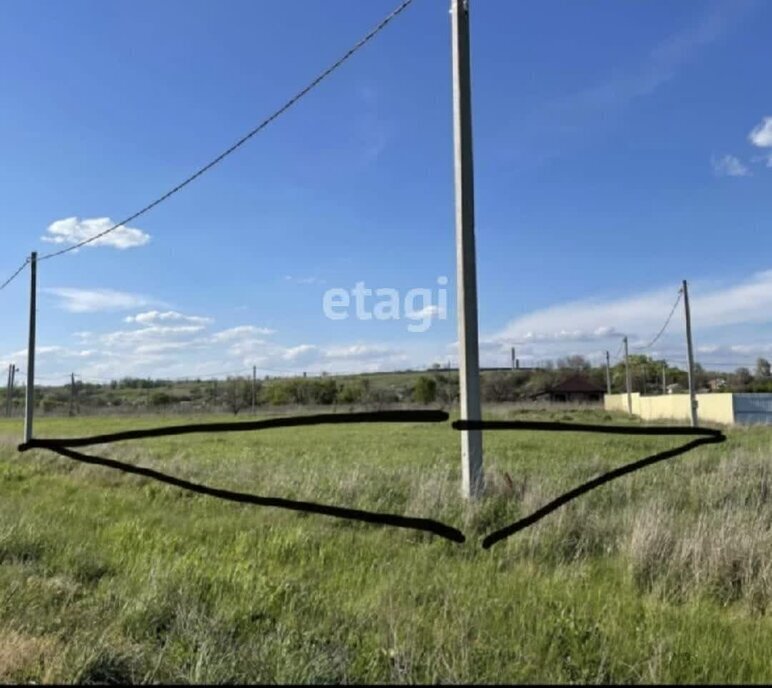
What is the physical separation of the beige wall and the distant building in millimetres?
29436

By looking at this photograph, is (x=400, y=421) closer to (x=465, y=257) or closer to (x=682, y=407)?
(x=465, y=257)

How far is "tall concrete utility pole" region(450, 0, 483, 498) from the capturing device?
313 inches

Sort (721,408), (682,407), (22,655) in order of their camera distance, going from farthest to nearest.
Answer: (682,407), (721,408), (22,655)

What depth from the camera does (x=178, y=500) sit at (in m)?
9.90

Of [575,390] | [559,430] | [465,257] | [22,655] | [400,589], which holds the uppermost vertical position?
[465,257]

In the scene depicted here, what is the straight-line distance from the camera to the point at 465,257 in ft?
27.0

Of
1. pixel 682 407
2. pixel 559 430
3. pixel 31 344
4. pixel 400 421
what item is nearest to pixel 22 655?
pixel 400 421

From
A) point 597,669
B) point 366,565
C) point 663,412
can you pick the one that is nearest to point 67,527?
point 366,565

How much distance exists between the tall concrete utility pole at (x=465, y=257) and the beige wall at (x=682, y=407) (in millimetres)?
38787

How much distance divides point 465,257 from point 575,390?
91.3m

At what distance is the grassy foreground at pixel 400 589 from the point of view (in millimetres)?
3344

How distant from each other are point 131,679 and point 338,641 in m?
1.03

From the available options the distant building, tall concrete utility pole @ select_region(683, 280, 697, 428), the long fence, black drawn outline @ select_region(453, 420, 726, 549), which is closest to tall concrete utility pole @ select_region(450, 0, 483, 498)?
black drawn outline @ select_region(453, 420, 726, 549)

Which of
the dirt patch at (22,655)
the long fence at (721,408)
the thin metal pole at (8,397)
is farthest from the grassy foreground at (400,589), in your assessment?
the thin metal pole at (8,397)
